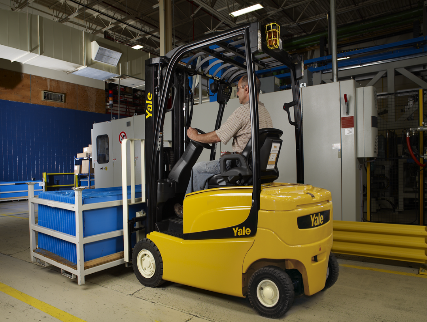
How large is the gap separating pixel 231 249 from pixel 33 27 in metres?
8.16

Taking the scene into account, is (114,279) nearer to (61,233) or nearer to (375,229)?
(61,233)

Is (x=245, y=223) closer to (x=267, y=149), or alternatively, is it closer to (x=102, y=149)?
(x=267, y=149)

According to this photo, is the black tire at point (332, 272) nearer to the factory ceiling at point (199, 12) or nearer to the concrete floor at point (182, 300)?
the concrete floor at point (182, 300)

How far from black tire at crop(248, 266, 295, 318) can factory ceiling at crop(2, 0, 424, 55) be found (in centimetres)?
1026

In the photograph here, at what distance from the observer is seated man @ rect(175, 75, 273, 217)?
3.00 m

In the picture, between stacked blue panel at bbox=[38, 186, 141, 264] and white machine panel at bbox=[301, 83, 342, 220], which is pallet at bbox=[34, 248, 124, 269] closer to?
stacked blue panel at bbox=[38, 186, 141, 264]

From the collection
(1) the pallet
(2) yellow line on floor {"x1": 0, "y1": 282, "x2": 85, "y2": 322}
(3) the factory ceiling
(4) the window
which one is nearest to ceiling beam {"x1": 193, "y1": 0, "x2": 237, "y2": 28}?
(3) the factory ceiling

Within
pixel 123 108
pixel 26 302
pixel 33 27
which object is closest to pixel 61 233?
pixel 26 302

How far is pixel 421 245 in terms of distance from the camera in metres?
3.81

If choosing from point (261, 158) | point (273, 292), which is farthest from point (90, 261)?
point (261, 158)

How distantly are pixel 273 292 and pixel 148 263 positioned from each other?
4.75 ft

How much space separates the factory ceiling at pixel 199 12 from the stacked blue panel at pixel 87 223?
9153 millimetres

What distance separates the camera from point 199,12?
43.3 feet

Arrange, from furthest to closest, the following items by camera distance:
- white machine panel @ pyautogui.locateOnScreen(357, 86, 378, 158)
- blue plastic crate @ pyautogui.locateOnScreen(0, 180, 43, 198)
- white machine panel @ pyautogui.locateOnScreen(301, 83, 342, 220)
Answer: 1. blue plastic crate @ pyautogui.locateOnScreen(0, 180, 43, 198)
2. white machine panel @ pyautogui.locateOnScreen(301, 83, 342, 220)
3. white machine panel @ pyautogui.locateOnScreen(357, 86, 378, 158)
